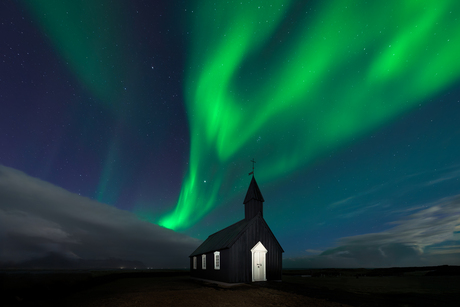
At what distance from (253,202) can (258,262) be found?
627 centimetres

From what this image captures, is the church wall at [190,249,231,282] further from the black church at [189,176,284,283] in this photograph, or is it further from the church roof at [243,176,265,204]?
the church roof at [243,176,265,204]

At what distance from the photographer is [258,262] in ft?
81.1

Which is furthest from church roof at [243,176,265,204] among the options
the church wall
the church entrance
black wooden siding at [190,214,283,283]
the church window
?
the church wall

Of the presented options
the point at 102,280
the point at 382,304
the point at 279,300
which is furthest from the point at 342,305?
the point at 102,280

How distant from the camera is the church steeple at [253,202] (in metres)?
28.3

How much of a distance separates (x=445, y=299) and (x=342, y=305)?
6299 millimetres

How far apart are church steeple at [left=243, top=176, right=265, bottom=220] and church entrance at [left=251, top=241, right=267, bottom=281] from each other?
156 inches

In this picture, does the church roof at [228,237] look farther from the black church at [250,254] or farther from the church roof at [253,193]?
the church roof at [253,193]

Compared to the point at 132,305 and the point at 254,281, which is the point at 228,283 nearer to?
the point at 254,281

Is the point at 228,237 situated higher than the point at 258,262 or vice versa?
the point at 228,237

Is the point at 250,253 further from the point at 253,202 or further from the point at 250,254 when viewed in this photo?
the point at 253,202

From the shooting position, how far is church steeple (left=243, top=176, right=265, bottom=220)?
28.3 meters

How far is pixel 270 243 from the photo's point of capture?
26.2 meters

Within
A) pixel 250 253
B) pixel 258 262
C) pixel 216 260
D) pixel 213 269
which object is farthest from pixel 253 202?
pixel 213 269
